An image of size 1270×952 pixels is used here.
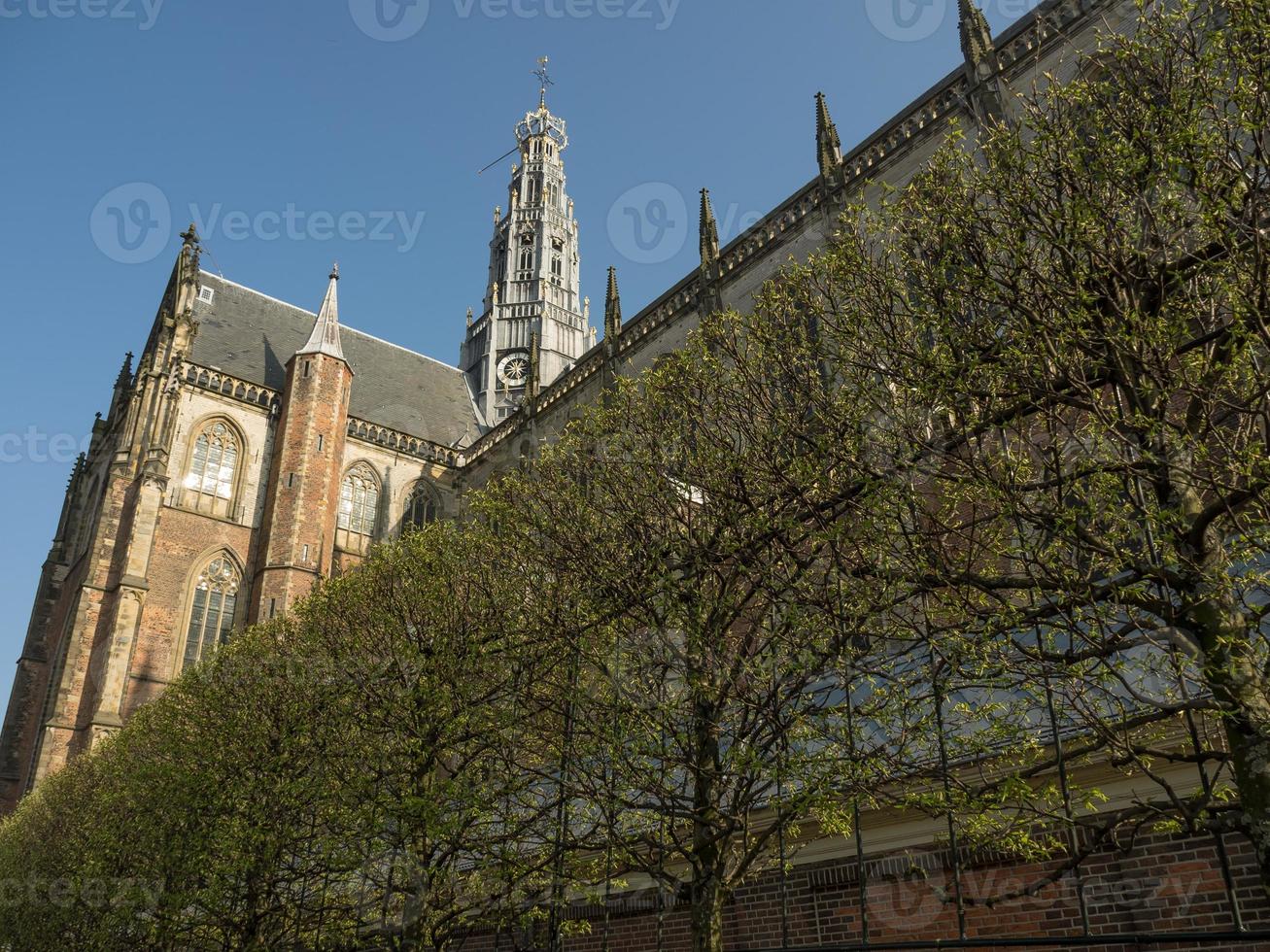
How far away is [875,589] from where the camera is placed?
22.4ft

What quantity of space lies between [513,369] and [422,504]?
12037 millimetres

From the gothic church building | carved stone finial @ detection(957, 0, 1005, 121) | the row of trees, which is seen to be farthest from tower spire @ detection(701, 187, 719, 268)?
the row of trees

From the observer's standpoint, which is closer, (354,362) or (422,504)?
(422,504)

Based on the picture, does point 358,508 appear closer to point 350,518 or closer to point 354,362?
point 350,518

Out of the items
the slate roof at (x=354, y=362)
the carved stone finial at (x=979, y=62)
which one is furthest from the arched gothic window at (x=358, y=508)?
the carved stone finial at (x=979, y=62)

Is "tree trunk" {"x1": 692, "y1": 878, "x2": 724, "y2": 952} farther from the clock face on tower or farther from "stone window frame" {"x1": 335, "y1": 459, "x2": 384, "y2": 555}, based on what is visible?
the clock face on tower

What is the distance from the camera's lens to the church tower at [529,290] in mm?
45594

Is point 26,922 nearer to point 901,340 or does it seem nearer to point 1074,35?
point 901,340

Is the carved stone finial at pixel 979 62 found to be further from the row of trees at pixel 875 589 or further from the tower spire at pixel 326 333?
the tower spire at pixel 326 333

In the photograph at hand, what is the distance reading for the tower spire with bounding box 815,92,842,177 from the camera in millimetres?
21203

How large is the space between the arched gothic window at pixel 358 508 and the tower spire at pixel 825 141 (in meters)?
20.3

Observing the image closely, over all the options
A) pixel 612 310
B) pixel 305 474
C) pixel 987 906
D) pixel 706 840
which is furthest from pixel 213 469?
pixel 987 906

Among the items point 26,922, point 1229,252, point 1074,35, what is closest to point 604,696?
point 1229,252

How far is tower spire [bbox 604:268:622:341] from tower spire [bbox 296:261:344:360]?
11103 mm
